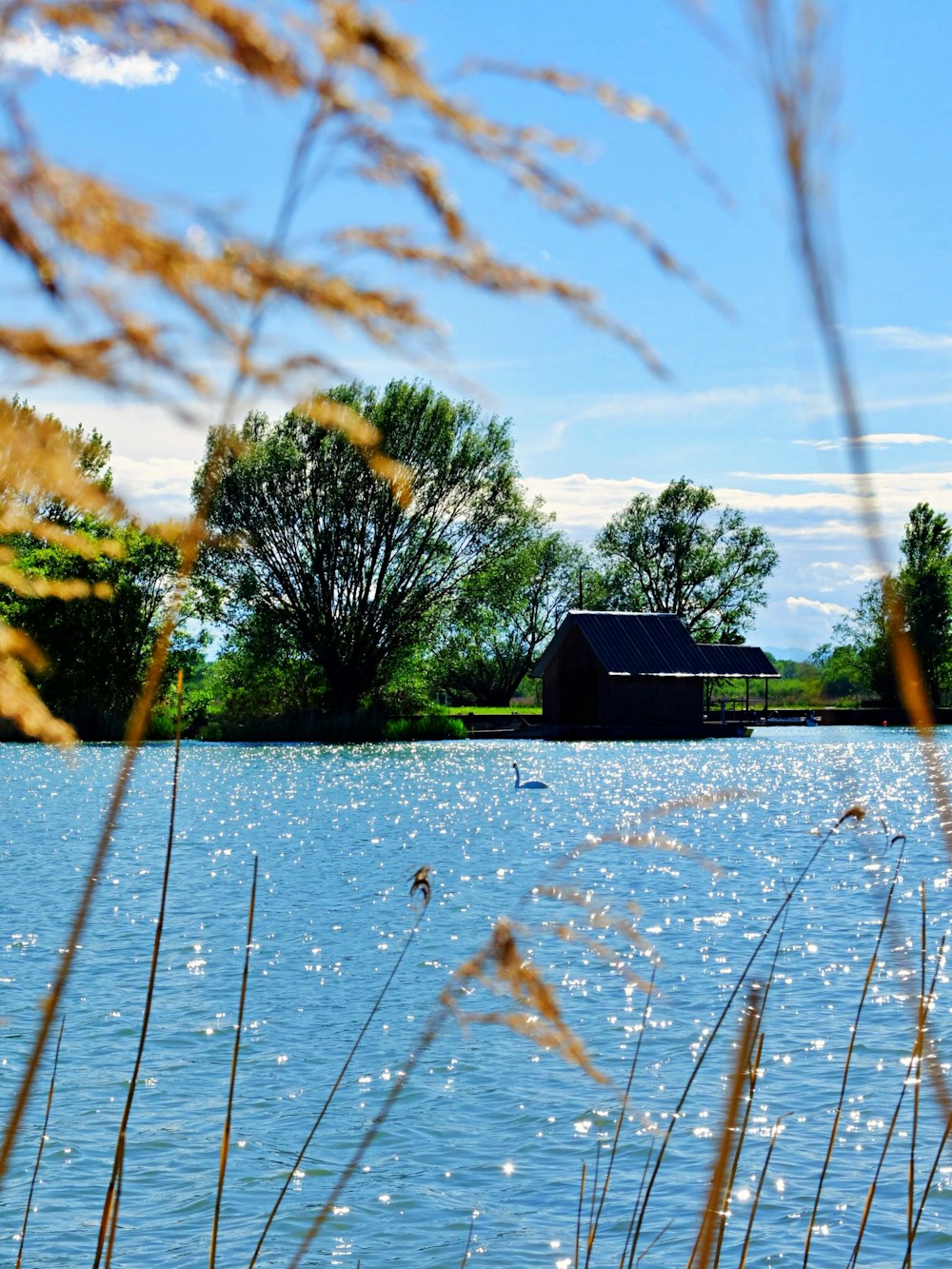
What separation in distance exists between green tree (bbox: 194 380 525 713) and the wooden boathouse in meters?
7.54

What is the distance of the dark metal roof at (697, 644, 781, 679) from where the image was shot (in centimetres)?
5884

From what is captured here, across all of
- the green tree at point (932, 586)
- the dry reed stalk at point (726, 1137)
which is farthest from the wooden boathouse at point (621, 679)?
the dry reed stalk at point (726, 1137)

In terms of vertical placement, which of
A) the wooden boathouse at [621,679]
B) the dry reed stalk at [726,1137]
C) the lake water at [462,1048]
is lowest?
the lake water at [462,1048]

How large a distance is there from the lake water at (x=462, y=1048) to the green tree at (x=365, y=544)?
28398 mm

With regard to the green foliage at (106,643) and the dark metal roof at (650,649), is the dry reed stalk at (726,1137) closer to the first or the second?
the green foliage at (106,643)

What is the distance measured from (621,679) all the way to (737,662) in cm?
791

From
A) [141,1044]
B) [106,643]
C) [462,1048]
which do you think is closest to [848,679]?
[106,643]

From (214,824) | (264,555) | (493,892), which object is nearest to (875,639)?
(264,555)

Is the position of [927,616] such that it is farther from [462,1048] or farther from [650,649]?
[462,1048]

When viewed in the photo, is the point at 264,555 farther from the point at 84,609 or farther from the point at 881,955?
the point at 881,955

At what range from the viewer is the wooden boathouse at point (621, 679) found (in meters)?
55.4

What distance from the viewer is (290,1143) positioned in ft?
26.9

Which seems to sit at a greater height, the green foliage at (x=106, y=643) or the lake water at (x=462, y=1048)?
the green foliage at (x=106, y=643)

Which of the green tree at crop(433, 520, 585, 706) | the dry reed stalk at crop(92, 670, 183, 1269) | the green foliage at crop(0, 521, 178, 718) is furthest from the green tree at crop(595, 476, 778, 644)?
the dry reed stalk at crop(92, 670, 183, 1269)
